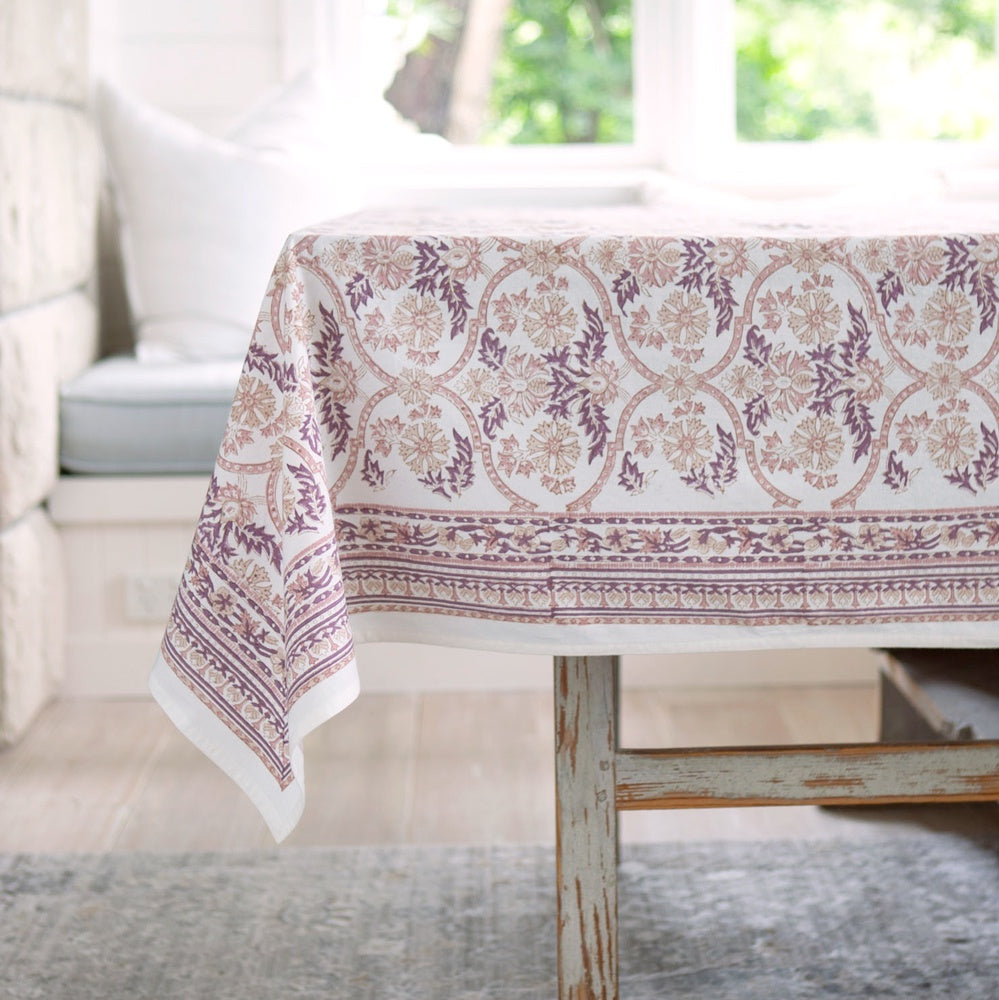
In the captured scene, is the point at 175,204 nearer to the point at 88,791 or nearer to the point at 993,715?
the point at 88,791

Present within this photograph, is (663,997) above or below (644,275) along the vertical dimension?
below

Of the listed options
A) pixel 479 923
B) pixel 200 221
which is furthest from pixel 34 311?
pixel 479 923

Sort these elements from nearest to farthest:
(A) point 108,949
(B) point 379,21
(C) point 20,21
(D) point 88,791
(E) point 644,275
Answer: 1. (E) point 644,275
2. (A) point 108,949
3. (D) point 88,791
4. (C) point 20,21
5. (B) point 379,21

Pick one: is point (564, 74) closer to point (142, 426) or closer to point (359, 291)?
point (142, 426)

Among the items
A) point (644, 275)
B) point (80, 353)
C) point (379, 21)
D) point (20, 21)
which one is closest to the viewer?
point (644, 275)

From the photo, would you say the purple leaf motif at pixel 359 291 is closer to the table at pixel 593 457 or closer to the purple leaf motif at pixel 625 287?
the table at pixel 593 457

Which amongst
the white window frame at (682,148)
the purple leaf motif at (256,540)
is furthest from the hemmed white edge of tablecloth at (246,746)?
the white window frame at (682,148)

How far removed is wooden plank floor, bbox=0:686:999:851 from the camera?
1.89 metres

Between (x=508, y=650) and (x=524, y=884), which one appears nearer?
(x=508, y=650)

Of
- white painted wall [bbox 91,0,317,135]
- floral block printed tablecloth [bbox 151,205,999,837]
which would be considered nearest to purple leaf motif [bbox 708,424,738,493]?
floral block printed tablecloth [bbox 151,205,999,837]

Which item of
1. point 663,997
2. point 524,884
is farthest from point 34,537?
point 663,997

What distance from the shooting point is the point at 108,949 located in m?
1.57

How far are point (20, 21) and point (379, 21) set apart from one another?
1.05 m

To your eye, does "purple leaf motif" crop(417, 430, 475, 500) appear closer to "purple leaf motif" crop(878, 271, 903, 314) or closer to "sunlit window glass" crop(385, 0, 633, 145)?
"purple leaf motif" crop(878, 271, 903, 314)
